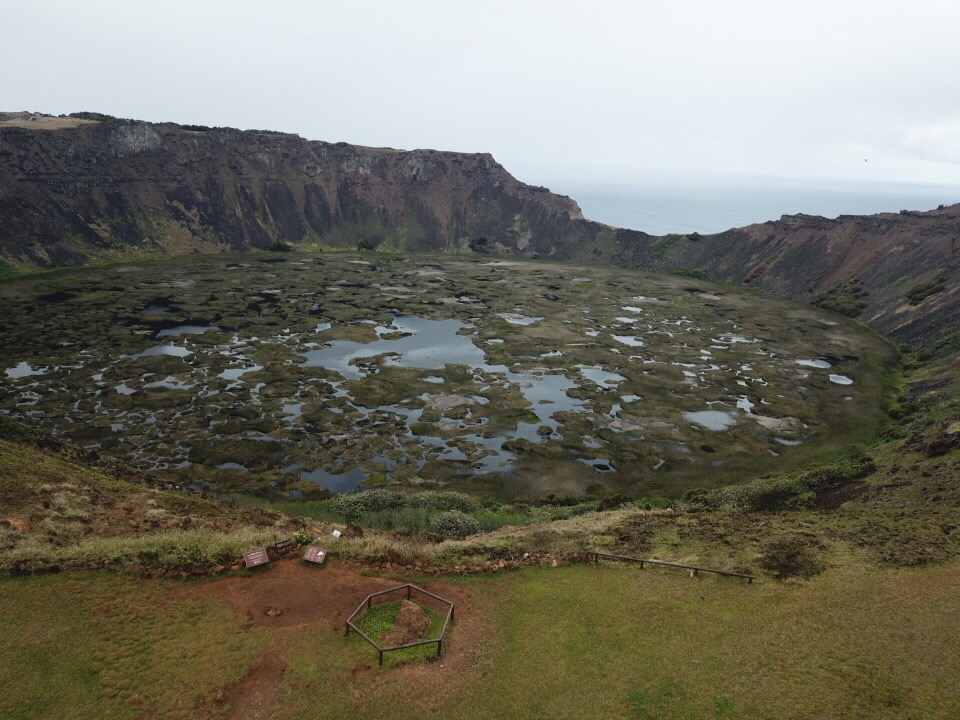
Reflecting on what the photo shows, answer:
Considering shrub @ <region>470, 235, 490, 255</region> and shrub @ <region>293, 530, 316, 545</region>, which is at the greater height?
shrub @ <region>470, 235, 490, 255</region>

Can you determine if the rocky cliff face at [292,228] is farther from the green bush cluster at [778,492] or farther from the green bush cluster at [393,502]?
the green bush cluster at [393,502]

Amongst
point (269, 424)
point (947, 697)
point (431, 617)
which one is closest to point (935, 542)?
point (947, 697)

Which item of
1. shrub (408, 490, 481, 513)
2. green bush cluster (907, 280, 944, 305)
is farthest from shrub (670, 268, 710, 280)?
shrub (408, 490, 481, 513)

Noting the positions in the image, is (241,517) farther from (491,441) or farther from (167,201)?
(167,201)

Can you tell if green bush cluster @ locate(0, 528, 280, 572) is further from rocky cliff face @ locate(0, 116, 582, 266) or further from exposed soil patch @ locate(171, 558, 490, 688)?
rocky cliff face @ locate(0, 116, 582, 266)

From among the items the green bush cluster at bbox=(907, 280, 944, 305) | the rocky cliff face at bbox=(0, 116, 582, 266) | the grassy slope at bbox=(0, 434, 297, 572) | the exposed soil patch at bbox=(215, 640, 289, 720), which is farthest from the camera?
the rocky cliff face at bbox=(0, 116, 582, 266)

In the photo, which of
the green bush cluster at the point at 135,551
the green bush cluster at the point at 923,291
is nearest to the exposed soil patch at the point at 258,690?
the green bush cluster at the point at 135,551
